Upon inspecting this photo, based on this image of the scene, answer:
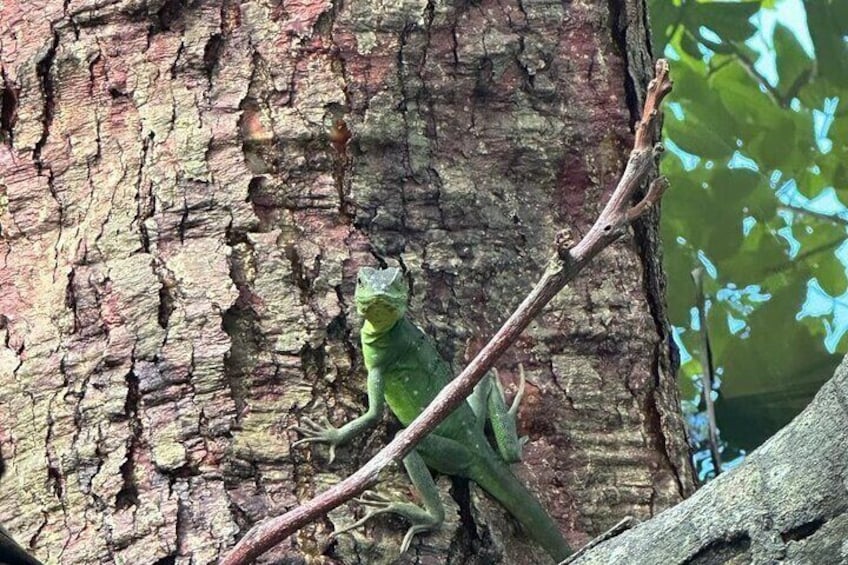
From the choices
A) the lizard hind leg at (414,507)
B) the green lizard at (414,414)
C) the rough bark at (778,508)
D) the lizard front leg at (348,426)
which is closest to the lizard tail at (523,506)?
the green lizard at (414,414)

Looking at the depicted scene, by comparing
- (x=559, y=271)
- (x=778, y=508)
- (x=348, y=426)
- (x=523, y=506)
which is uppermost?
(x=559, y=271)

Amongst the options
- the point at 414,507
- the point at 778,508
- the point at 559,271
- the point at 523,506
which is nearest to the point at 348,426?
the point at 414,507

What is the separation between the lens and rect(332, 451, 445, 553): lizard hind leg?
2.54 metres

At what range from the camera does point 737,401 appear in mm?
4344

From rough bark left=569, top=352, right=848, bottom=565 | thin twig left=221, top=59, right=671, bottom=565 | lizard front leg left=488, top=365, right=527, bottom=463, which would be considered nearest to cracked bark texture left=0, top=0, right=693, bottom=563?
lizard front leg left=488, top=365, right=527, bottom=463

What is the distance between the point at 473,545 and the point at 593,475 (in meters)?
0.35

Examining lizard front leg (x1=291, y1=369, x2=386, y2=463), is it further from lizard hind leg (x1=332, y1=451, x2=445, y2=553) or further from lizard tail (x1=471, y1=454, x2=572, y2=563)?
lizard tail (x1=471, y1=454, x2=572, y2=563)

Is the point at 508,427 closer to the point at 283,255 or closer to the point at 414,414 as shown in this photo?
the point at 414,414

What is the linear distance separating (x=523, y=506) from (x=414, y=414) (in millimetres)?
495

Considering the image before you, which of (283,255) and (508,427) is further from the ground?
(283,255)

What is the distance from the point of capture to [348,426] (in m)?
2.63

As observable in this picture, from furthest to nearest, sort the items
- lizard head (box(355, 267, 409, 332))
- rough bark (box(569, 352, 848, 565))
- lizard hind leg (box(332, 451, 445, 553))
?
1. lizard head (box(355, 267, 409, 332))
2. lizard hind leg (box(332, 451, 445, 553))
3. rough bark (box(569, 352, 848, 565))

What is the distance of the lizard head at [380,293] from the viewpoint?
2658 millimetres

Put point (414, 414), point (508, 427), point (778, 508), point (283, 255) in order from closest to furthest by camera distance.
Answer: point (778, 508), point (283, 255), point (508, 427), point (414, 414)
